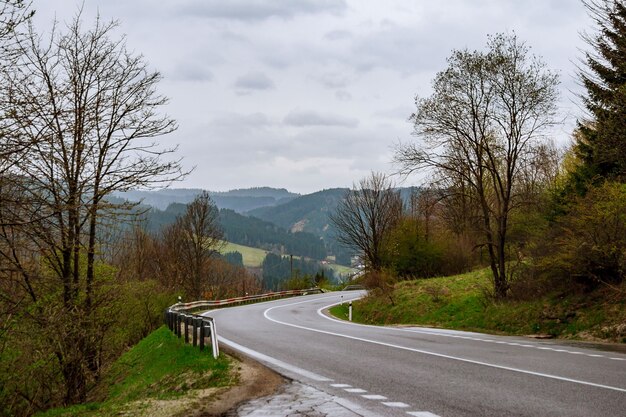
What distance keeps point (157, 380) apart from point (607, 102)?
50.1 ft

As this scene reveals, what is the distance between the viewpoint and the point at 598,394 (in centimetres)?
823

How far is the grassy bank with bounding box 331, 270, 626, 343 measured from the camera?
60.8ft

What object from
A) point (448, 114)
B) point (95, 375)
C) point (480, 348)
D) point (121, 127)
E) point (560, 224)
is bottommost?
point (95, 375)

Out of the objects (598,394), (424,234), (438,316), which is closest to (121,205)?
(598,394)

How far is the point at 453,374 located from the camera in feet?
34.2

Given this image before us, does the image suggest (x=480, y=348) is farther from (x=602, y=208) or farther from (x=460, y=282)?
(x=460, y=282)

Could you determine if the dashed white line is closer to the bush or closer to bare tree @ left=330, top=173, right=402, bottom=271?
the bush

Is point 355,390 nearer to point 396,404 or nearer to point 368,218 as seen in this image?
point 396,404

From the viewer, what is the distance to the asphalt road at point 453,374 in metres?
7.64

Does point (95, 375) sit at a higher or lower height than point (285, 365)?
lower

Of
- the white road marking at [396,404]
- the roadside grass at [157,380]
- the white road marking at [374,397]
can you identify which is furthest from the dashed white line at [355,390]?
the roadside grass at [157,380]

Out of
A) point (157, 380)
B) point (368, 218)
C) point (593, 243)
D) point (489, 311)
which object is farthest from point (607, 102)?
point (368, 218)

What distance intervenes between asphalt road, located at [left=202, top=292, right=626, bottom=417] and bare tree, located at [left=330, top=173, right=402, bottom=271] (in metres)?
40.0

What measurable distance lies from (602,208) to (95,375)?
686 inches
